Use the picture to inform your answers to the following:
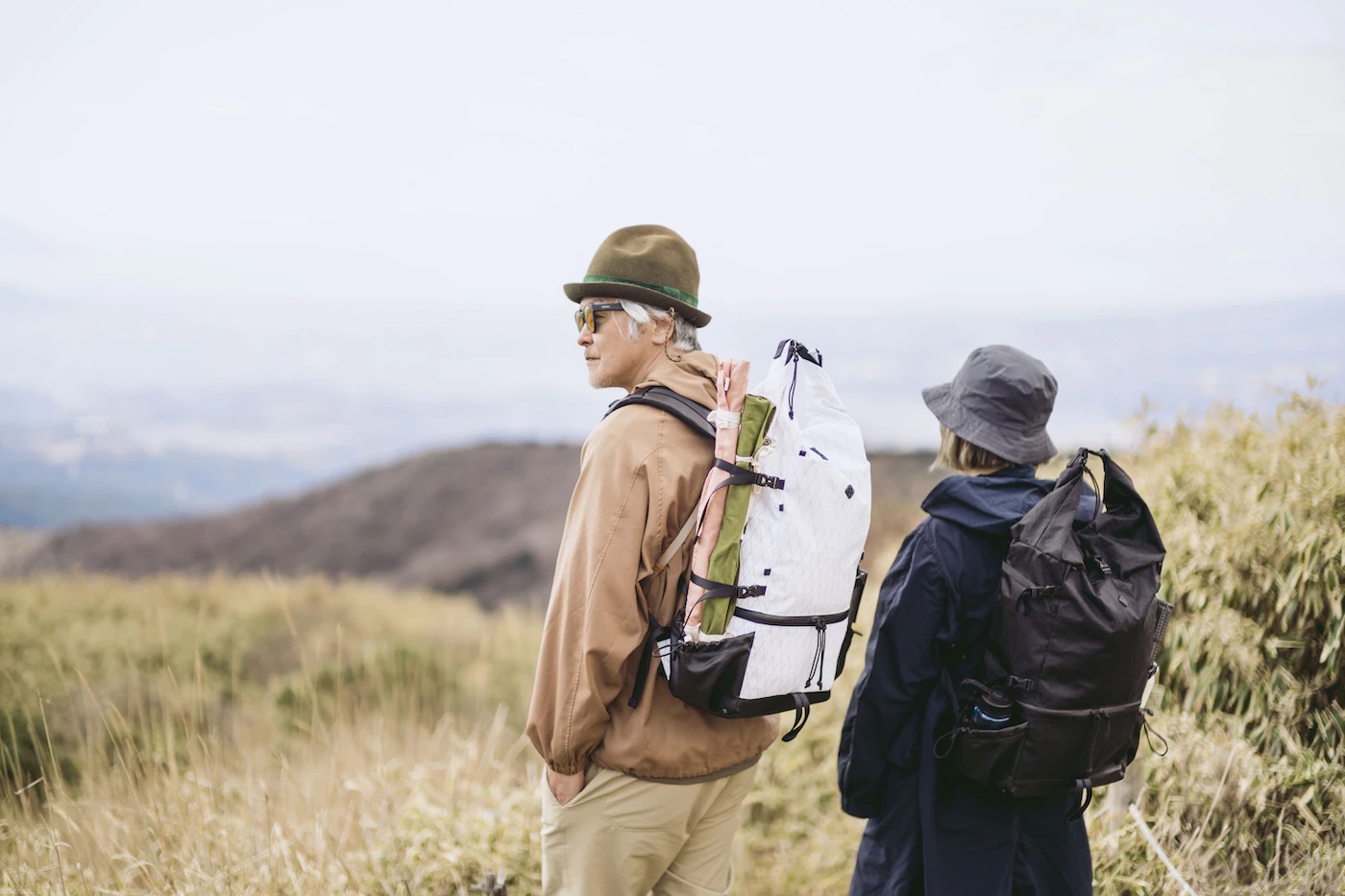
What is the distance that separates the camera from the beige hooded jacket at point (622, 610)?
2045 mm

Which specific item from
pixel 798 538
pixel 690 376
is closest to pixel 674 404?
pixel 690 376

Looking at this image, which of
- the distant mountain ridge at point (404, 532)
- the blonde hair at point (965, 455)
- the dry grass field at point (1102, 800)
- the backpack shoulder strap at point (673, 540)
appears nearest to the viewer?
the backpack shoulder strap at point (673, 540)

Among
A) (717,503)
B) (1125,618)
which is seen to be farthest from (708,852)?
(1125,618)

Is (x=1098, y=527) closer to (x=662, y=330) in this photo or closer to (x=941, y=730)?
(x=941, y=730)

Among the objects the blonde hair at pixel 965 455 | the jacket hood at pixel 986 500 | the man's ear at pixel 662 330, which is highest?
the man's ear at pixel 662 330

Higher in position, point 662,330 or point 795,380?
point 662,330

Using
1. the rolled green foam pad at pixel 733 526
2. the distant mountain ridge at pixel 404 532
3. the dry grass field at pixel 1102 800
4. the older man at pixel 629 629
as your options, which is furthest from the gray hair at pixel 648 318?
the distant mountain ridge at pixel 404 532

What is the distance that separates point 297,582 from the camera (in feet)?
33.8

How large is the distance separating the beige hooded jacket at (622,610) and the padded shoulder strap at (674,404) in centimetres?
2

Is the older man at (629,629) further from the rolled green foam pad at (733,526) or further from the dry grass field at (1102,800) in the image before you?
the dry grass field at (1102,800)

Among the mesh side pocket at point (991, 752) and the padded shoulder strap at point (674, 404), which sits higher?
the padded shoulder strap at point (674, 404)

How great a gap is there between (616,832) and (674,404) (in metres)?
1.02

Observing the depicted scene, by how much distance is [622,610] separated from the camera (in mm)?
2051

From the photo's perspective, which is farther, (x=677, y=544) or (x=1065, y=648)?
(x=677, y=544)
